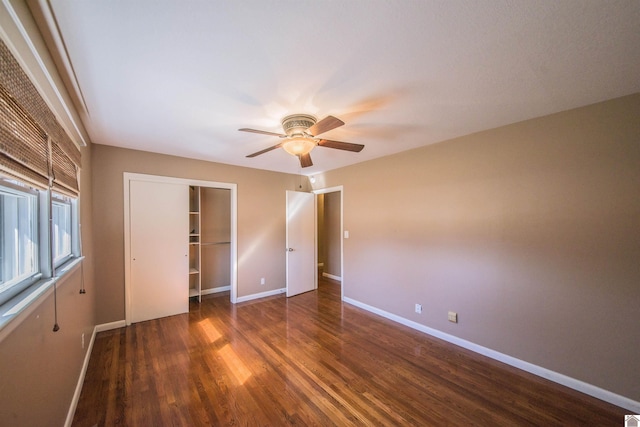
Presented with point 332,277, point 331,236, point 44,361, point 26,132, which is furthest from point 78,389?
point 331,236

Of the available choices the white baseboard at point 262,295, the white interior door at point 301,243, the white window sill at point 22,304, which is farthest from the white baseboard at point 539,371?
the white window sill at point 22,304

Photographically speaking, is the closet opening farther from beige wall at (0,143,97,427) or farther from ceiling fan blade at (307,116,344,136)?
ceiling fan blade at (307,116,344,136)

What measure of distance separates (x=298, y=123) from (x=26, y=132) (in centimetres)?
162

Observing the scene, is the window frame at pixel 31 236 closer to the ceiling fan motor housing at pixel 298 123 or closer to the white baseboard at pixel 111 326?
the ceiling fan motor housing at pixel 298 123

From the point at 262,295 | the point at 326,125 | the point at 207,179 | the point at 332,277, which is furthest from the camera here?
the point at 332,277

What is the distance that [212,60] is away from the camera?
1.47 meters

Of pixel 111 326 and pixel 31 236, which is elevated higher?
pixel 31 236

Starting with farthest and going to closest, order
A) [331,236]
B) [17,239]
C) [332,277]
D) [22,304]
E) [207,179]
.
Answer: [331,236] → [332,277] → [207,179] → [17,239] → [22,304]

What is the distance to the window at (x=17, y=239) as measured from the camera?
111 centimetres

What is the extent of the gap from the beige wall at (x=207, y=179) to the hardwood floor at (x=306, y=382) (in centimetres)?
84

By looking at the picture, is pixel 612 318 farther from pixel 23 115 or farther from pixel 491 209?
pixel 23 115

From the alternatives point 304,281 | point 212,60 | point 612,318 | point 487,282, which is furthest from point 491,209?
point 304,281

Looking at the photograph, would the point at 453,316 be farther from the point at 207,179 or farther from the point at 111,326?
the point at 111,326

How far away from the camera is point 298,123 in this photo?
2.13 metres
